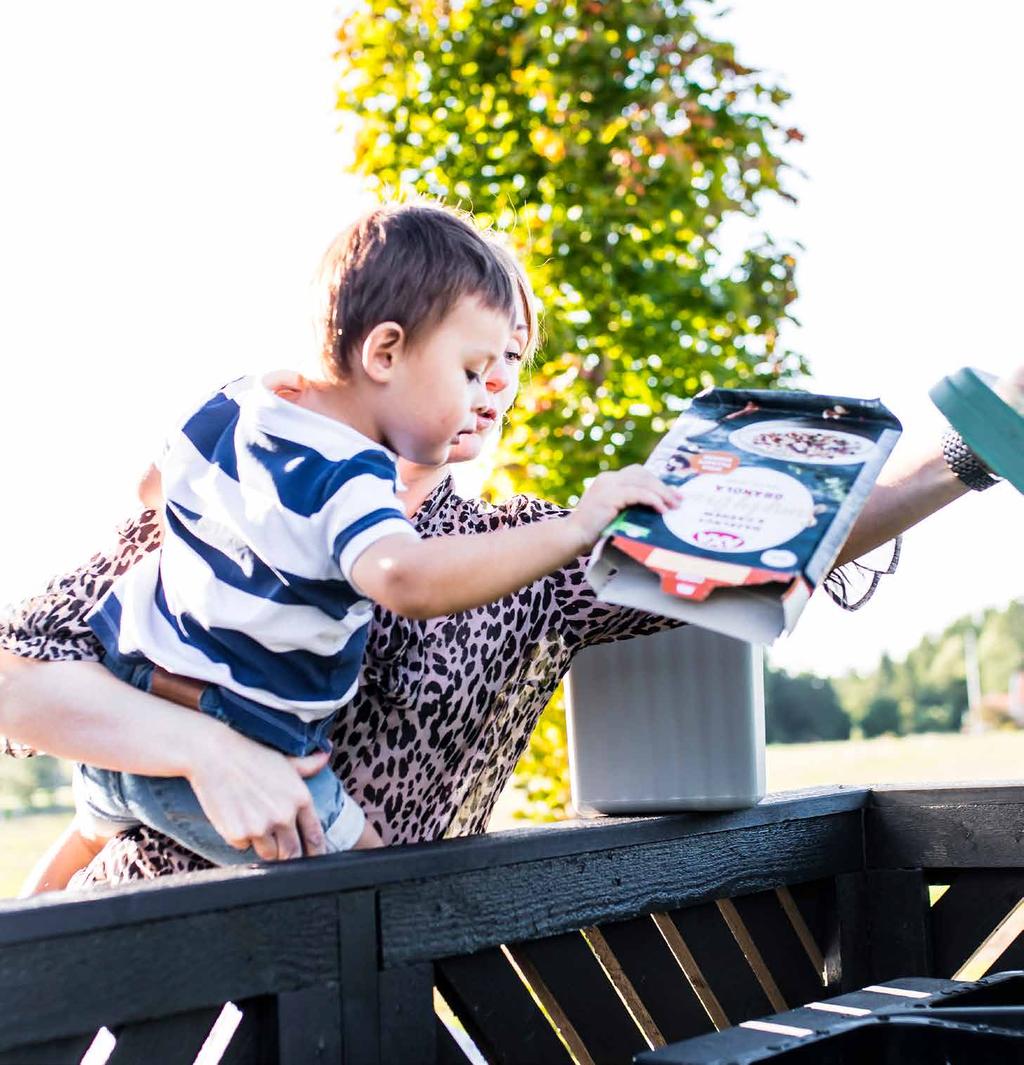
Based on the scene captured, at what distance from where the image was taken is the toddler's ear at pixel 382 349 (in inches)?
56.2

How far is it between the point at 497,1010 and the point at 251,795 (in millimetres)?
358

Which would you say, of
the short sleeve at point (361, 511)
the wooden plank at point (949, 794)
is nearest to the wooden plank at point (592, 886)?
the wooden plank at point (949, 794)

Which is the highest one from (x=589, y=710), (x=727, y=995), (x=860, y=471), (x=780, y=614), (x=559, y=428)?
(x=559, y=428)

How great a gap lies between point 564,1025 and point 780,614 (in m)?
0.67

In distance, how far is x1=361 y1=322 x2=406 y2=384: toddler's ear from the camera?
Result: 1.43 m

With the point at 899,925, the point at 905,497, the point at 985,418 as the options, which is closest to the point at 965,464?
the point at 905,497

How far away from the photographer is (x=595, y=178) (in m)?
3.93

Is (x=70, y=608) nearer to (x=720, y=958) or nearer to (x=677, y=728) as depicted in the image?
(x=677, y=728)

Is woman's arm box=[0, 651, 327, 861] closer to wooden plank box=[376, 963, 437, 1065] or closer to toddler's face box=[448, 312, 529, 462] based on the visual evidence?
wooden plank box=[376, 963, 437, 1065]

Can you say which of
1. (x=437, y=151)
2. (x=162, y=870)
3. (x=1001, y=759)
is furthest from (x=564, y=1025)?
(x=1001, y=759)

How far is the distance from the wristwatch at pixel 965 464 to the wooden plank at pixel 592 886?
1.78ft

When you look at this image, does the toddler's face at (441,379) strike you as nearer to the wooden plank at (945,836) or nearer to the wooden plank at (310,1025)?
the wooden plank at (310,1025)

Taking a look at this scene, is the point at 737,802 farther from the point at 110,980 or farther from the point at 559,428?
the point at 559,428

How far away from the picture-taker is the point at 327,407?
58.2 inches
